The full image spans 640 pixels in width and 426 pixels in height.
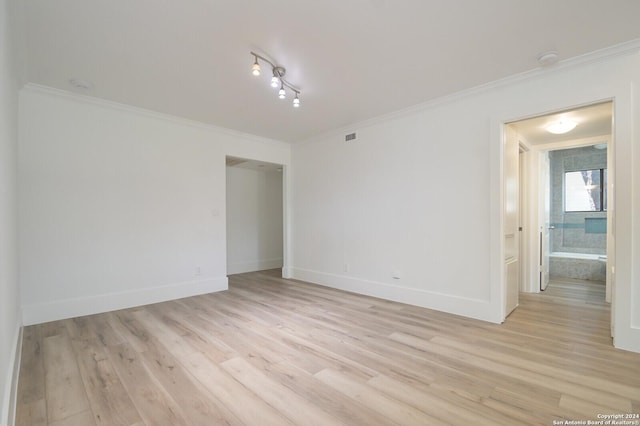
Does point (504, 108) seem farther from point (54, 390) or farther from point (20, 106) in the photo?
point (20, 106)

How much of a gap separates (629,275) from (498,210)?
111cm

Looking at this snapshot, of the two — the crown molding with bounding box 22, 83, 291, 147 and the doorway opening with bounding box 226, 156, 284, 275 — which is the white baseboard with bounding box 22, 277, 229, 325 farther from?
the crown molding with bounding box 22, 83, 291, 147

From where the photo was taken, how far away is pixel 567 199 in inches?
247

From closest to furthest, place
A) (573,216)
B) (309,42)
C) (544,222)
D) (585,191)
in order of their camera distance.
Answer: (309,42) → (544,222) → (585,191) → (573,216)

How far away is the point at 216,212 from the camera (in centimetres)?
459

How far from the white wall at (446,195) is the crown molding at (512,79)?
17 mm

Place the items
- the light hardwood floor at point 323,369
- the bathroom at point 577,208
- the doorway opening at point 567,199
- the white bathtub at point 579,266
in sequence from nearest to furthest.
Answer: the light hardwood floor at point 323,369 < the doorway opening at point 567,199 < the white bathtub at point 579,266 < the bathroom at point 577,208

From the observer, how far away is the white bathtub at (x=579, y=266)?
16.9 ft

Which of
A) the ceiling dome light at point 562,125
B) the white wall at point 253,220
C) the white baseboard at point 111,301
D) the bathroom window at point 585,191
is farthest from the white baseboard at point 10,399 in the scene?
the bathroom window at point 585,191

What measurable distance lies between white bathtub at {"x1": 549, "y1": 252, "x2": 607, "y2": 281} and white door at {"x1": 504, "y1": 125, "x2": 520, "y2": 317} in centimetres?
291

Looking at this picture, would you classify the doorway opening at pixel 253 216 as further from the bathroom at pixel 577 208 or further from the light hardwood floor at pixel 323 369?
the bathroom at pixel 577 208

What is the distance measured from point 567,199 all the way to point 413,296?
5113 millimetres

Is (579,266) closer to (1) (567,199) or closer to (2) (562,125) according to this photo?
(1) (567,199)

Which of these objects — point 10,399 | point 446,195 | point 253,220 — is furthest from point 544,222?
point 10,399
